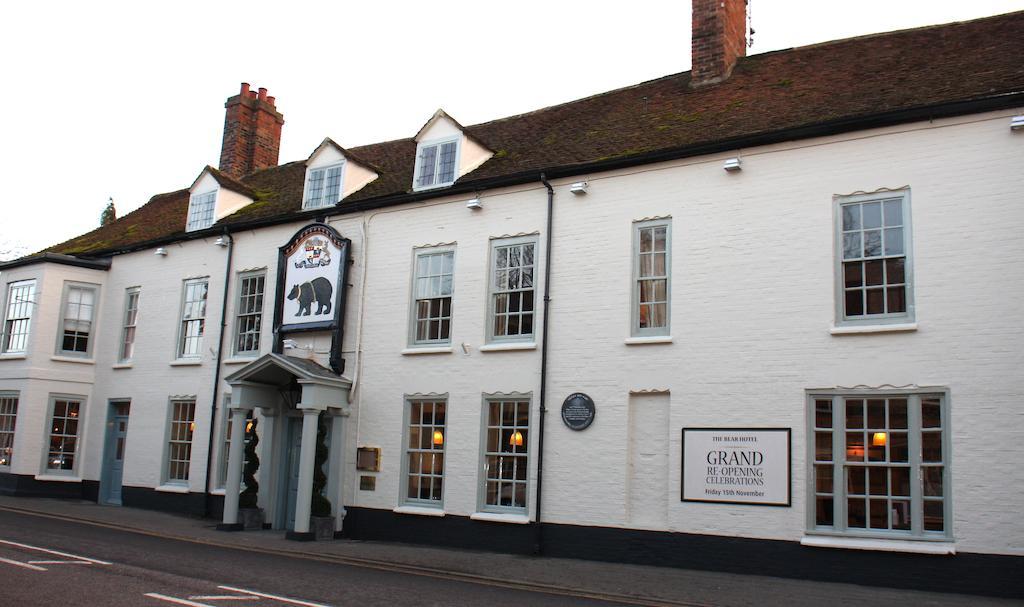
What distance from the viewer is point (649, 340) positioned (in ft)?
48.7

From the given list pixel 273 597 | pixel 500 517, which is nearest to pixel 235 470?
pixel 500 517

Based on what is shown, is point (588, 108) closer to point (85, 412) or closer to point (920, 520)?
point (920, 520)

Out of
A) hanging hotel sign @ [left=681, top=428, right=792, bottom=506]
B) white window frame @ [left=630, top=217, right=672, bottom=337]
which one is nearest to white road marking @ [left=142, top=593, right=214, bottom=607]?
hanging hotel sign @ [left=681, top=428, right=792, bottom=506]

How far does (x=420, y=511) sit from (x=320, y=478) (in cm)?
210

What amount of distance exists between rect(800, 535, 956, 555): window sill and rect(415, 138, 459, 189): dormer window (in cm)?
960

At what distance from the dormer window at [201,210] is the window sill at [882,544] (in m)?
16.3

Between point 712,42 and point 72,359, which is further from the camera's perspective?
point 72,359

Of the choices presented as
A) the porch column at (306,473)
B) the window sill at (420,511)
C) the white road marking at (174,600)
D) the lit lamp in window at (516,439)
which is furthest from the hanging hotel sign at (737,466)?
the white road marking at (174,600)

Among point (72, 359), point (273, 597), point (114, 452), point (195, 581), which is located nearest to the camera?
point (273, 597)

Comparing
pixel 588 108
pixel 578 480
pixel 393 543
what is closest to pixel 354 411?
pixel 393 543

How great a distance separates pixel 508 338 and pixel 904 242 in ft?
22.7

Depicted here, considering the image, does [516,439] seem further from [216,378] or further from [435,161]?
[216,378]

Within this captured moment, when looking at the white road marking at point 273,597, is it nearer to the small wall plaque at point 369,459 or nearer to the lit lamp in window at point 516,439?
the lit lamp in window at point 516,439

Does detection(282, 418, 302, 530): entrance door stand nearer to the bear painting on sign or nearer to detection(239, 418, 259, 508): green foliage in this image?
detection(239, 418, 259, 508): green foliage
